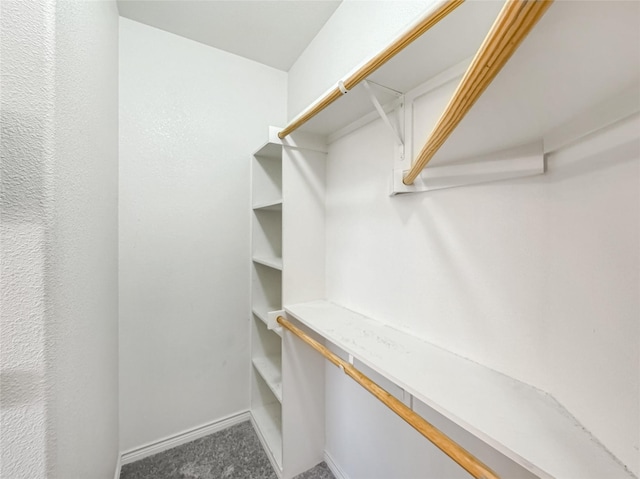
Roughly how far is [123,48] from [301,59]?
1042 mm

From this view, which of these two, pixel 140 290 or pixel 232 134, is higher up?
pixel 232 134

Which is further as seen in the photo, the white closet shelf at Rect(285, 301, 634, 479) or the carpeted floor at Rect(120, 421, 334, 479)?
the carpeted floor at Rect(120, 421, 334, 479)

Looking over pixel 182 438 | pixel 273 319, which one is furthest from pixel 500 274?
pixel 182 438

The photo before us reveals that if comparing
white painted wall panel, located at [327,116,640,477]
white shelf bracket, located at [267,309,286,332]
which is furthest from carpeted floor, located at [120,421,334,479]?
white shelf bracket, located at [267,309,286,332]

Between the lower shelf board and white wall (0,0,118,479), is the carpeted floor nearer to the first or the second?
the lower shelf board

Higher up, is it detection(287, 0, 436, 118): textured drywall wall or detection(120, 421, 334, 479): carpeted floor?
detection(287, 0, 436, 118): textured drywall wall

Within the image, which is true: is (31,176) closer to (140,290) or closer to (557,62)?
(557,62)

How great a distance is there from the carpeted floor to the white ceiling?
2570 millimetres

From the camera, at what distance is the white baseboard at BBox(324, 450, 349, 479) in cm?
134

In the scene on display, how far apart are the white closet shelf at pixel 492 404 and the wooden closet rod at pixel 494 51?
2.10 feet

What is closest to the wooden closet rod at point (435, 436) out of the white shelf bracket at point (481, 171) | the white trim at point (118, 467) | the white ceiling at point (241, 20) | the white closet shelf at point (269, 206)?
the white shelf bracket at point (481, 171)

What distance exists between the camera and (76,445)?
0.66 m

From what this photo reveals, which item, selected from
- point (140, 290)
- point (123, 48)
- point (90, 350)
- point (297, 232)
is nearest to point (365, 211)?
point (297, 232)

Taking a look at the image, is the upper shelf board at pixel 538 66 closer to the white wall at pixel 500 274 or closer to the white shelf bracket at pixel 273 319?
the white wall at pixel 500 274
